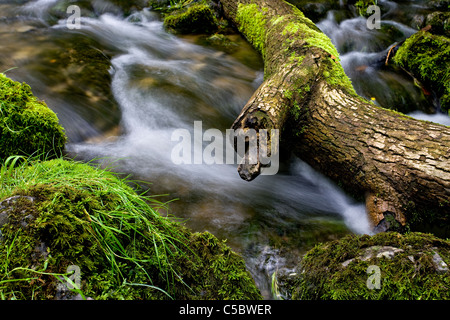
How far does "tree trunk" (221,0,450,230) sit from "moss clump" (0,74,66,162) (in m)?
2.06

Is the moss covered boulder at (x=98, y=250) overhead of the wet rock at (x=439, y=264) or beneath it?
beneath

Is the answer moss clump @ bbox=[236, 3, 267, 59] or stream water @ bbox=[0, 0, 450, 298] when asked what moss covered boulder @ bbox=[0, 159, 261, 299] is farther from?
moss clump @ bbox=[236, 3, 267, 59]

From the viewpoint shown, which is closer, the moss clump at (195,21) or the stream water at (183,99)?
the stream water at (183,99)

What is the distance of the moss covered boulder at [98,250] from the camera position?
5.23ft

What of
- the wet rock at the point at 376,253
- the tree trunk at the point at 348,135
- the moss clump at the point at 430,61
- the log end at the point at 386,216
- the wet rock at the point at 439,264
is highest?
the moss clump at the point at 430,61

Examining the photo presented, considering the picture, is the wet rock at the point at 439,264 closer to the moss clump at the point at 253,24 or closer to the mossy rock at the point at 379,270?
the mossy rock at the point at 379,270

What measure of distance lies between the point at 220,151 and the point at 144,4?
605 cm

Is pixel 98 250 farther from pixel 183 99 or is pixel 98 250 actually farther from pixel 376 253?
pixel 183 99

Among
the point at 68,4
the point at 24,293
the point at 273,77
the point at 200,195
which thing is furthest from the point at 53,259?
the point at 68,4

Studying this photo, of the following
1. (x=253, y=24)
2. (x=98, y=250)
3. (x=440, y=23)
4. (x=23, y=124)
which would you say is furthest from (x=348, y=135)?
(x=440, y=23)

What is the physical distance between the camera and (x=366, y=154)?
319 centimetres

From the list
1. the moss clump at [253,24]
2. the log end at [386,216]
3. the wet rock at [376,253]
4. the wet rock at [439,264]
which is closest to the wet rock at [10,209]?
the wet rock at [376,253]

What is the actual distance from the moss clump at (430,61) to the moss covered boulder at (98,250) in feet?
18.2

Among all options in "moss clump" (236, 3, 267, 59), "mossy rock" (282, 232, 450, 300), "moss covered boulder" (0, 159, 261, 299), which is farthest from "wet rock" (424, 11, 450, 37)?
"moss covered boulder" (0, 159, 261, 299)
